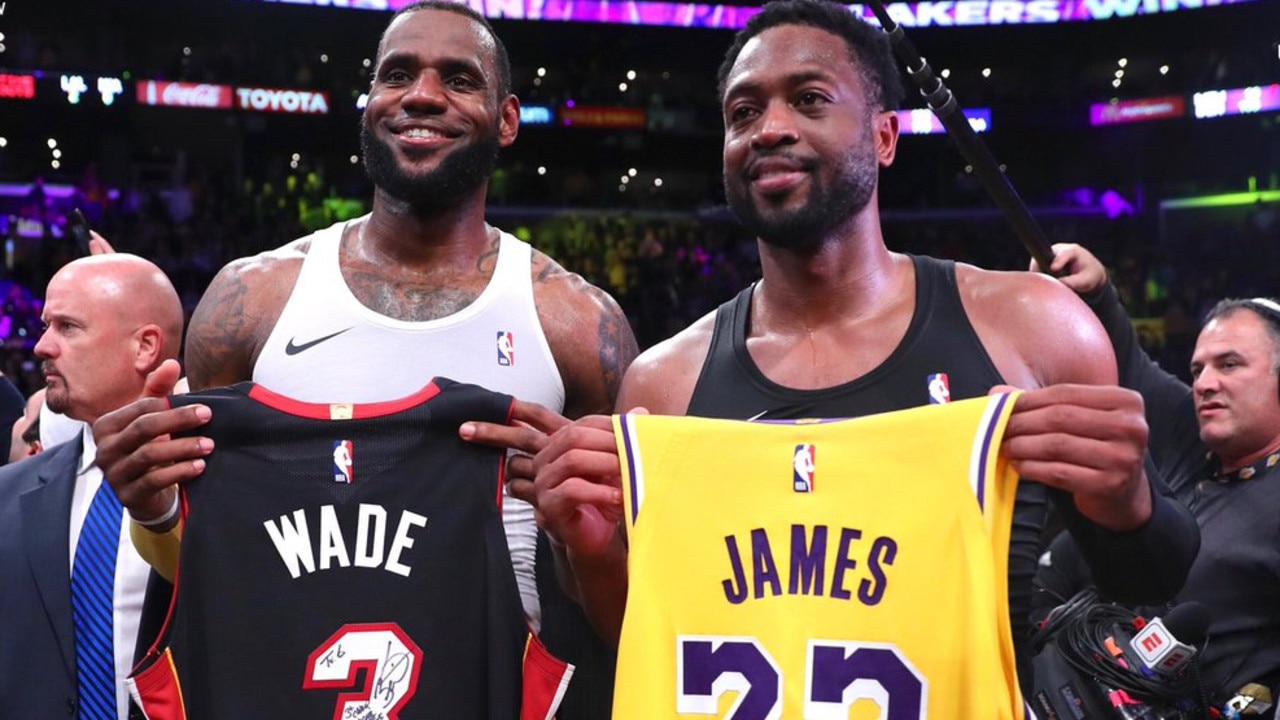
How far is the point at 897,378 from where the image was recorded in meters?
2.37

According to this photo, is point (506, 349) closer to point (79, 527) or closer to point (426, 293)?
point (426, 293)

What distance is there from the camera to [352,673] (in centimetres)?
236

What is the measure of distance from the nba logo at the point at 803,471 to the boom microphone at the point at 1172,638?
167 cm

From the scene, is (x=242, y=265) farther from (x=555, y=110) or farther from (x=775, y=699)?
(x=555, y=110)

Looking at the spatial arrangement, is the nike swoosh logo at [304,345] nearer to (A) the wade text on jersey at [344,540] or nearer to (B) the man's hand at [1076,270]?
(A) the wade text on jersey at [344,540]

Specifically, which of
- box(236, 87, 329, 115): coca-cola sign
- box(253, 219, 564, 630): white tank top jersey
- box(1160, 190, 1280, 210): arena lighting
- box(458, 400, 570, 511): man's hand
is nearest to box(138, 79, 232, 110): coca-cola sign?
box(236, 87, 329, 115): coca-cola sign

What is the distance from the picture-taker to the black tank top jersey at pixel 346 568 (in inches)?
92.4

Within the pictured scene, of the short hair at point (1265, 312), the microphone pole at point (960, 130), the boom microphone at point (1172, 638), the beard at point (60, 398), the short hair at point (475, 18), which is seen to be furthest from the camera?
the short hair at point (1265, 312)

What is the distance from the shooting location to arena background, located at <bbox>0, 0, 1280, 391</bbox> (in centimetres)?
1830

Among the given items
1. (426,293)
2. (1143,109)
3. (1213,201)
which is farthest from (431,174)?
(1213,201)

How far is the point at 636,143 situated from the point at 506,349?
21063 millimetres

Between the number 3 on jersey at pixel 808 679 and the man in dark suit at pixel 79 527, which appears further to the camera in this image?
the man in dark suit at pixel 79 527

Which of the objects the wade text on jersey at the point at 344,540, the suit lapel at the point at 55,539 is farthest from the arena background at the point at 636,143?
the wade text on jersey at the point at 344,540

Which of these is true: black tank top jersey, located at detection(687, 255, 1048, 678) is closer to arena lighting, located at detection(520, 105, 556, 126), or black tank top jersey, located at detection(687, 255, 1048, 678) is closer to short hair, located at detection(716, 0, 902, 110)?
short hair, located at detection(716, 0, 902, 110)
